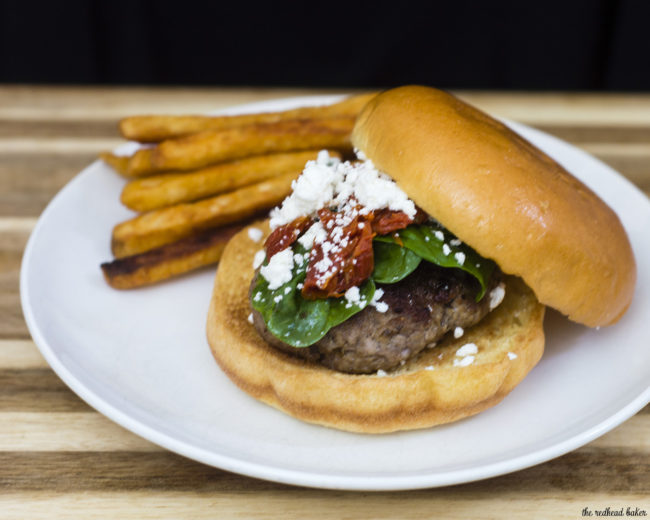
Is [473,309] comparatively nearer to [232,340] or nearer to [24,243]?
[232,340]

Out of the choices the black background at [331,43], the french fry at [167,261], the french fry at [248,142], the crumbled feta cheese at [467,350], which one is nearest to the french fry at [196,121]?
the french fry at [248,142]

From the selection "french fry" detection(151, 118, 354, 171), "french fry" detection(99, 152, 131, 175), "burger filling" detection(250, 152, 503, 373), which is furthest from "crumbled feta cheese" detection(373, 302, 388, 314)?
"french fry" detection(99, 152, 131, 175)

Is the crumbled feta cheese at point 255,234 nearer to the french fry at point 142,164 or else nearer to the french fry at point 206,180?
the french fry at point 206,180

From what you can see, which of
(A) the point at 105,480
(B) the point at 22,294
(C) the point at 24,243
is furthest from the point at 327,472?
(C) the point at 24,243

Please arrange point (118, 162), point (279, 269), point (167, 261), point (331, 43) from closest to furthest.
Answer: point (279, 269) < point (167, 261) < point (118, 162) < point (331, 43)

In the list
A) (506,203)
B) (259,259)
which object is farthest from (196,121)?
(506,203)

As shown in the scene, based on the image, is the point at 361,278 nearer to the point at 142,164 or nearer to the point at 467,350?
the point at 467,350
